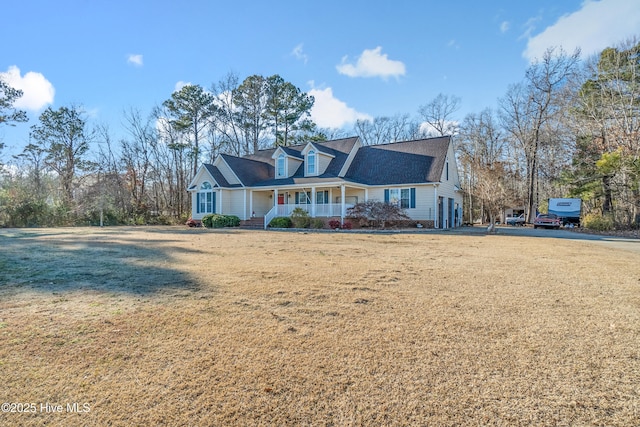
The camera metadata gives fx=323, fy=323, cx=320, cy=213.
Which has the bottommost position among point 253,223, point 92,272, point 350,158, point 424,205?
point 92,272

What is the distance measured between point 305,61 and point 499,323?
21.4 metres

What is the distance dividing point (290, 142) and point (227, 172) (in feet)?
39.3

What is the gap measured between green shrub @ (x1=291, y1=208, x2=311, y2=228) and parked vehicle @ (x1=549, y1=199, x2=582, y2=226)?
2119 centimetres

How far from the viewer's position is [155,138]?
34.9 metres

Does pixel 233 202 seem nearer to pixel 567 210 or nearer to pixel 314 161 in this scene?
pixel 314 161

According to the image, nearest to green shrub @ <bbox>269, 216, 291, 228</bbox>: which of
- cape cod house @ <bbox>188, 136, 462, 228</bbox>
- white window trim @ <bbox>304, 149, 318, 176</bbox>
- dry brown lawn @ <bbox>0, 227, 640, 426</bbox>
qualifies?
cape cod house @ <bbox>188, 136, 462, 228</bbox>

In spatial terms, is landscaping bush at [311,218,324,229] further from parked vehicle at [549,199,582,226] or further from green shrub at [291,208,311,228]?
parked vehicle at [549,199,582,226]

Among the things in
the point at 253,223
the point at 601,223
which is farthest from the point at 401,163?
the point at 601,223

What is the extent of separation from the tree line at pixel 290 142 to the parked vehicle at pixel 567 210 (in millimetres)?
1387

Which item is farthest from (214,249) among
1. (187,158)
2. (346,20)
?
(187,158)

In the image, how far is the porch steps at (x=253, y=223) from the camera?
23.6 m

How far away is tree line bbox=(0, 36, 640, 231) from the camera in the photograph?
21031mm

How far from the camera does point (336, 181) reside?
802 inches

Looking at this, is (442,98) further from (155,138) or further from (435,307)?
(435,307)
